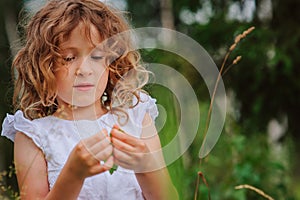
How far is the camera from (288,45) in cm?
387

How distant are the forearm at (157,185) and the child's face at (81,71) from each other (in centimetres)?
23

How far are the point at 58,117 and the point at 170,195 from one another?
1.06 feet

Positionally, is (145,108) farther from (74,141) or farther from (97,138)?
(97,138)

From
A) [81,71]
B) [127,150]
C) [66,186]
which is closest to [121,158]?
[127,150]

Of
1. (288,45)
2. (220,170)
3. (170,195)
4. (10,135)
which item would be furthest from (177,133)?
(288,45)

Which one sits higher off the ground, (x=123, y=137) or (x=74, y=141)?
(x=123, y=137)

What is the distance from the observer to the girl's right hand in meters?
1.02

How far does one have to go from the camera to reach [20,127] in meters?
1.41

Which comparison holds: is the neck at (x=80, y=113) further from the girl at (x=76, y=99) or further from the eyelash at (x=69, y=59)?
the eyelash at (x=69, y=59)

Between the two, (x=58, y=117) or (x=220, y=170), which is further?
(x=220, y=170)

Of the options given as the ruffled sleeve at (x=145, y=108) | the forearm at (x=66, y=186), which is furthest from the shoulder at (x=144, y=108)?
the forearm at (x=66, y=186)

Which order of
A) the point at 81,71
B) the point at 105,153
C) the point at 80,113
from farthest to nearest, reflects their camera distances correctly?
the point at 80,113 < the point at 81,71 < the point at 105,153

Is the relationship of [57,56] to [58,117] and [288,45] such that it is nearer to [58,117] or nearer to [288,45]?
[58,117]

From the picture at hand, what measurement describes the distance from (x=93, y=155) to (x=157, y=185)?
270 millimetres
